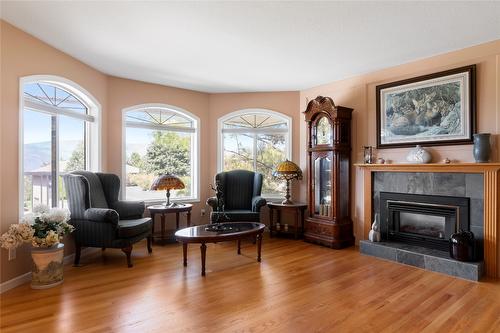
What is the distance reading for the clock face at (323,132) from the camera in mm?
4539

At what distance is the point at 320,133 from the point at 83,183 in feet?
11.2

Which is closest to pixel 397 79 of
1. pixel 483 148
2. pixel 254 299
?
pixel 483 148

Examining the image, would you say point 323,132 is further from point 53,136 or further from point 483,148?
point 53,136

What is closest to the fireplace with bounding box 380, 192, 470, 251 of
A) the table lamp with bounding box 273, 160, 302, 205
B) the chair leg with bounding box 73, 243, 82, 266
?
the table lamp with bounding box 273, 160, 302, 205

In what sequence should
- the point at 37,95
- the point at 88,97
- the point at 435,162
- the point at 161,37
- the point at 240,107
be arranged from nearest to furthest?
the point at 161,37, the point at 37,95, the point at 435,162, the point at 88,97, the point at 240,107

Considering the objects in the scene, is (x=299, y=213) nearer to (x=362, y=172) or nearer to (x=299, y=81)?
(x=362, y=172)

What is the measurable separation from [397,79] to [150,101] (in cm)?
384

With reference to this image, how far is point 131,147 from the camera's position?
15.8ft

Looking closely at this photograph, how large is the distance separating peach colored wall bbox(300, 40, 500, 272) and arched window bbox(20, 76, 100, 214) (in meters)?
3.50

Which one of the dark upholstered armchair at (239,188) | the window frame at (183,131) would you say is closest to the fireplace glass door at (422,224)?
the dark upholstered armchair at (239,188)

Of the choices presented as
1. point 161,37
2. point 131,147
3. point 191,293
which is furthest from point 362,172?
point 131,147

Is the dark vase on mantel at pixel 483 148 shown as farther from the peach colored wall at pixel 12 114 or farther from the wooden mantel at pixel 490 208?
the peach colored wall at pixel 12 114

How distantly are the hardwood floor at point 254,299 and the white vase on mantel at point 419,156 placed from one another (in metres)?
1.32

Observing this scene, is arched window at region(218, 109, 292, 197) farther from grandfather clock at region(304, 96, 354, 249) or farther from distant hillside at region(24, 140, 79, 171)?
distant hillside at region(24, 140, 79, 171)
